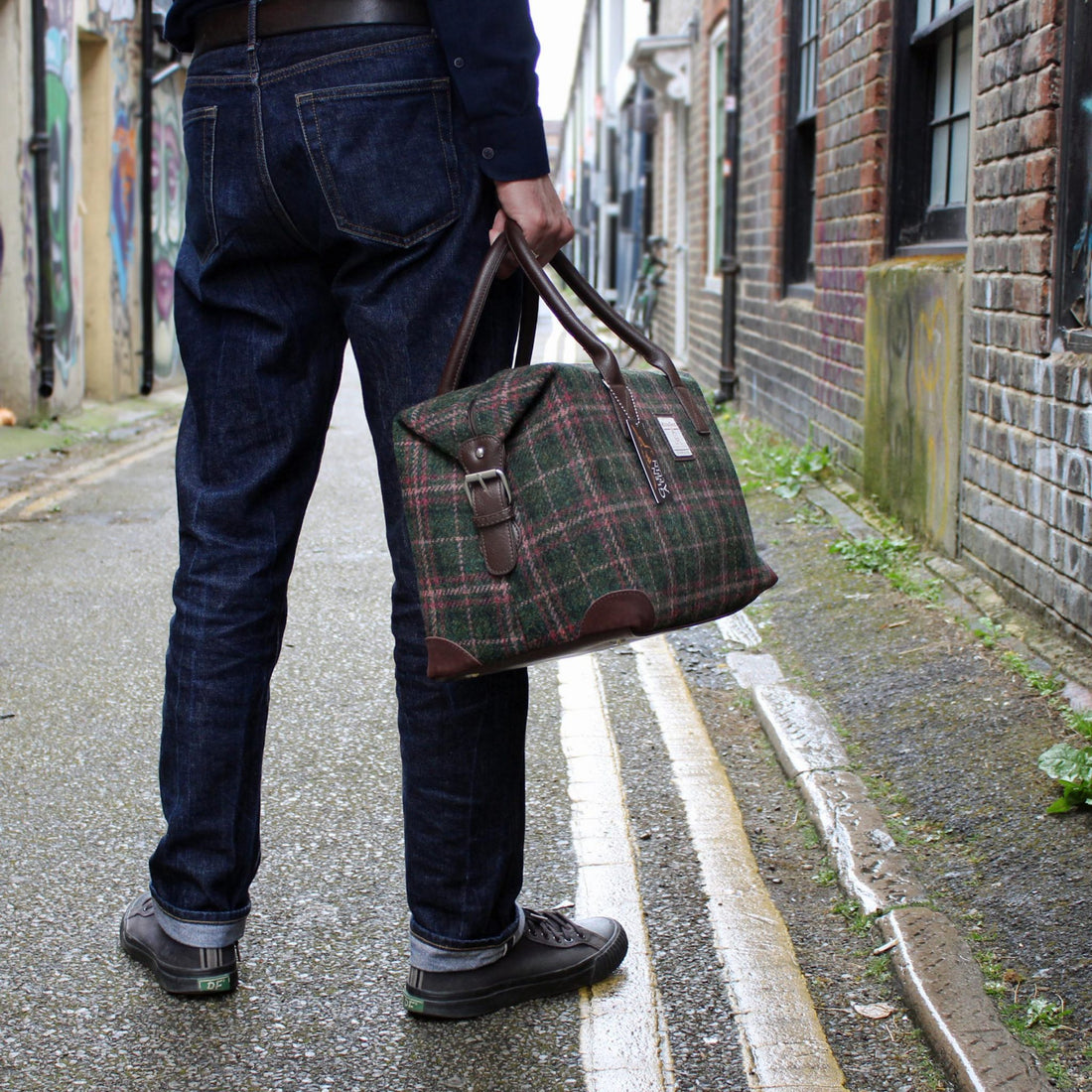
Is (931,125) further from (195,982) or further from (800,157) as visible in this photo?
(195,982)

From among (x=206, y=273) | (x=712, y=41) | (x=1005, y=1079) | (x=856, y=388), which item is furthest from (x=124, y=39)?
(x=1005, y=1079)

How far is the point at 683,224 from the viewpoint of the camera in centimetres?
1473

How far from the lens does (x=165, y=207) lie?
13.7 m

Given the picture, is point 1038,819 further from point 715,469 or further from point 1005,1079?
point 715,469

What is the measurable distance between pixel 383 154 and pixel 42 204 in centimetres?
866

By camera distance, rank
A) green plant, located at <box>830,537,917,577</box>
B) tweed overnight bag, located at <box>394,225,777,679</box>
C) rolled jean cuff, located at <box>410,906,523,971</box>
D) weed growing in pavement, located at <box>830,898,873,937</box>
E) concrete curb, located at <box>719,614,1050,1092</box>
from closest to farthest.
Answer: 1. tweed overnight bag, located at <box>394,225,777,679</box>
2. concrete curb, located at <box>719,614,1050,1092</box>
3. rolled jean cuff, located at <box>410,906,523,971</box>
4. weed growing in pavement, located at <box>830,898,873,937</box>
5. green plant, located at <box>830,537,917,577</box>

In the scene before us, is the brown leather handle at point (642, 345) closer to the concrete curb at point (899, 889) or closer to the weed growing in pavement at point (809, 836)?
the concrete curb at point (899, 889)

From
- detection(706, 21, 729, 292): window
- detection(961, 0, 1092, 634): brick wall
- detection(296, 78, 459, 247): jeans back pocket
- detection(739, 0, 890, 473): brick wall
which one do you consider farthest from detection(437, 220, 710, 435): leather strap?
detection(706, 21, 729, 292): window

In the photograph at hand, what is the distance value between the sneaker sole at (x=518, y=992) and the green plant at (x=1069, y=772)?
109 cm

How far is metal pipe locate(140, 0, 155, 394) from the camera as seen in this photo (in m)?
12.1

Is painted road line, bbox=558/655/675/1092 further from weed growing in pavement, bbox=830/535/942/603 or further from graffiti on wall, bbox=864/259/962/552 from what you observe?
graffiti on wall, bbox=864/259/962/552

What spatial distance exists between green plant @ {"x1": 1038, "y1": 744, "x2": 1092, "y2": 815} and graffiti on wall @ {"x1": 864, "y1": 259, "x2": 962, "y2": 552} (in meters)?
2.00

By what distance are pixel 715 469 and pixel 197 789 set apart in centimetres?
96

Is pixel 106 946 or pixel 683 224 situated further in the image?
pixel 683 224
